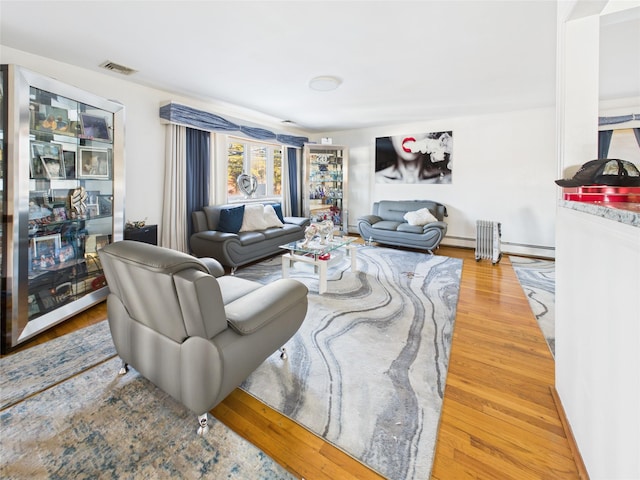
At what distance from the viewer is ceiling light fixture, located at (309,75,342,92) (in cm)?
329

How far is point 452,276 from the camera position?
12.5 feet

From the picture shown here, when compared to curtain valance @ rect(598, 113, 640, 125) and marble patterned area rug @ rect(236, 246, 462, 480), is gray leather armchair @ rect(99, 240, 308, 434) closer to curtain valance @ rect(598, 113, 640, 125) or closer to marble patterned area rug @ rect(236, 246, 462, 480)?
marble patterned area rug @ rect(236, 246, 462, 480)

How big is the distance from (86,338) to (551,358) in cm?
345

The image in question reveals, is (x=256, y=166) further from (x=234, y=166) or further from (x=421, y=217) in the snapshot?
(x=421, y=217)

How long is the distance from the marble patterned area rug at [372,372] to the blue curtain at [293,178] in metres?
3.19

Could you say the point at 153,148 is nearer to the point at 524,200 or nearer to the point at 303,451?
the point at 303,451

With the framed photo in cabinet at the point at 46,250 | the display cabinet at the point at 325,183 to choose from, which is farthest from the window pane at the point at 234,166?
the framed photo in cabinet at the point at 46,250

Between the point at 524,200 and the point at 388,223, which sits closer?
the point at 524,200

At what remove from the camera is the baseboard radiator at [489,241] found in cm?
443

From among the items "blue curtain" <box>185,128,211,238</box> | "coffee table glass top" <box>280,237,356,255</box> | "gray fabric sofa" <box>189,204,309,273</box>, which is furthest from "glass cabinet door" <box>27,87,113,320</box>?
"coffee table glass top" <box>280,237,356,255</box>

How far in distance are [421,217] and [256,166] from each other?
323cm

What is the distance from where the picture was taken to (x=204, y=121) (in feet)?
13.9

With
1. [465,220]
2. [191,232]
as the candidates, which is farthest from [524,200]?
[191,232]

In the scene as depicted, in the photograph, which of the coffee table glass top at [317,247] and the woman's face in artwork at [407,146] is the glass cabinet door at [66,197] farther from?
the woman's face in artwork at [407,146]
